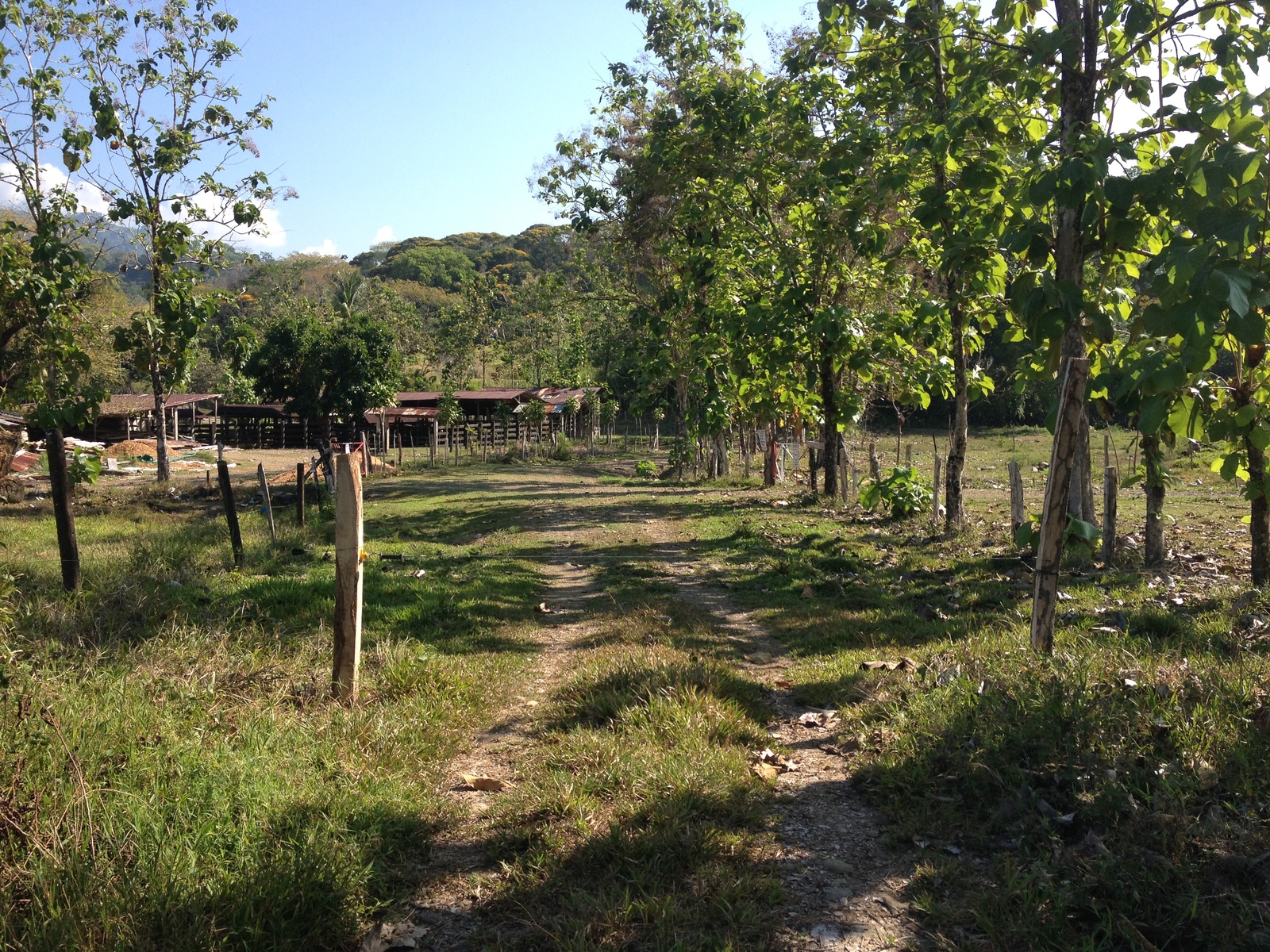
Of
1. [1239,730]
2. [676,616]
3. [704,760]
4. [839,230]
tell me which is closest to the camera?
[1239,730]

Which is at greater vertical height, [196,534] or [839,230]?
[839,230]

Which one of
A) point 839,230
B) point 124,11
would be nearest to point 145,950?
point 839,230

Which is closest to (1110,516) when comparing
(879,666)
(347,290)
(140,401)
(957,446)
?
(957,446)

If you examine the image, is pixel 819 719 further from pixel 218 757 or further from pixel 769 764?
pixel 218 757

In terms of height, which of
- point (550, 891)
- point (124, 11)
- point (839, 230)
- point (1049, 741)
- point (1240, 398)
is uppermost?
point (124, 11)

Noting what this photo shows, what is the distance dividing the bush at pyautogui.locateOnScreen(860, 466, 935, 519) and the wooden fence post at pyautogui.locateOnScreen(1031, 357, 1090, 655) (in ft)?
31.2

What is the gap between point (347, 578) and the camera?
5.47 meters

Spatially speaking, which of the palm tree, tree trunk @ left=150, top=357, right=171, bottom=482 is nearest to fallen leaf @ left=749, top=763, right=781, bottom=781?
tree trunk @ left=150, top=357, right=171, bottom=482

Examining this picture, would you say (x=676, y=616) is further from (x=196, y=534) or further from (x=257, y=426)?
(x=257, y=426)

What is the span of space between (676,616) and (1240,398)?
4753 millimetres

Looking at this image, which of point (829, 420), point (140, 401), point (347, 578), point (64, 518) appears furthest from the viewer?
point (140, 401)

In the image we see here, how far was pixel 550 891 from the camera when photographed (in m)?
3.56

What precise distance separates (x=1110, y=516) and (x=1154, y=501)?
0.59 metres

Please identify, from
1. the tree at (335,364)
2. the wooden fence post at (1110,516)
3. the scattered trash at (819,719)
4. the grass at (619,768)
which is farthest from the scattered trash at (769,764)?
the tree at (335,364)
